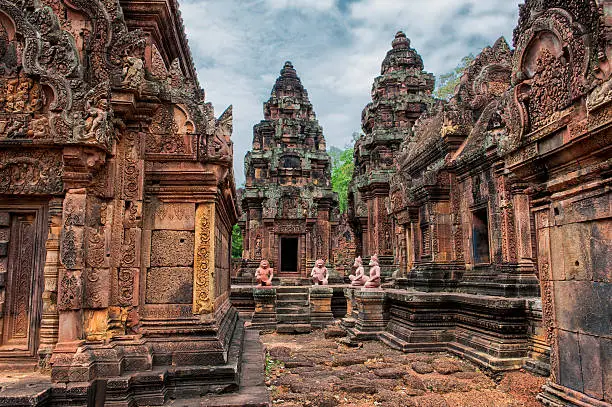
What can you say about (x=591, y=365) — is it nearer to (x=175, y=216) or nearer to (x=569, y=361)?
(x=569, y=361)

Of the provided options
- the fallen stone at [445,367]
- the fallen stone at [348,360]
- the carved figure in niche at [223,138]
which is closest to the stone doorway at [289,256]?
the fallen stone at [348,360]

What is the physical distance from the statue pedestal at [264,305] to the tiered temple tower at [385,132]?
7157mm

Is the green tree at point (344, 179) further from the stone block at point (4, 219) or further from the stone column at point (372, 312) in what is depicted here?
the stone block at point (4, 219)

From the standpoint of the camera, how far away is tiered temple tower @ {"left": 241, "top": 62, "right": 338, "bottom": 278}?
21.7 metres

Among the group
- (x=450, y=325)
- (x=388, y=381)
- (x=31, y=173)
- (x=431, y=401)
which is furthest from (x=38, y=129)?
(x=450, y=325)

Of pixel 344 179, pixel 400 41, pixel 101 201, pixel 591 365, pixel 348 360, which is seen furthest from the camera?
pixel 344 179

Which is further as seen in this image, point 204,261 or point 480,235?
point 480,235

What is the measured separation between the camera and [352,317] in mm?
13273

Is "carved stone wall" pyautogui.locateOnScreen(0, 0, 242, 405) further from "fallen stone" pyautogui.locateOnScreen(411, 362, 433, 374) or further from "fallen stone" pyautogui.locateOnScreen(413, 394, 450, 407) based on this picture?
"fallen stone" pyautogui.locateOnScreen(411, 362, 433, 374)

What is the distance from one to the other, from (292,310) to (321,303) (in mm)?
1052

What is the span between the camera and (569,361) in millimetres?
4082

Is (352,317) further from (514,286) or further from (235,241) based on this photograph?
(235,241)

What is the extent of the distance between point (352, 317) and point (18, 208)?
1005cm

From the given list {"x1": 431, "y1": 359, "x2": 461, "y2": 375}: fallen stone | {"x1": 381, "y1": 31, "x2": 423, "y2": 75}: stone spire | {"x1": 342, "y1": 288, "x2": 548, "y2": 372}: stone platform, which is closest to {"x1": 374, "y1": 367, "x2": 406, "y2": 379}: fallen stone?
{"x1": 431, "y1": 359, "x2": 461, "y2": 375}: fallen stone
